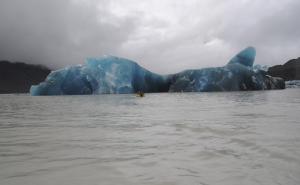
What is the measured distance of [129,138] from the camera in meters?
6.05

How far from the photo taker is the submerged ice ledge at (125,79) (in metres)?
47.3

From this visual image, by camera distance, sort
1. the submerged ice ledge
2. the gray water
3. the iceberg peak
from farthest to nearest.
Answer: the iceberg peak
the submerged ice ledge
the gray water

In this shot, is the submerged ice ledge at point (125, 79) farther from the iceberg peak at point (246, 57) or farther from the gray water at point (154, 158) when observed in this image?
the gray water at point (154, 158)

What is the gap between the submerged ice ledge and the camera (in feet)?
155

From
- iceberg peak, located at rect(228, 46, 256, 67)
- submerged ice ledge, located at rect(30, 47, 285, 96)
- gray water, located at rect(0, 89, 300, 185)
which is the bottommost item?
gray water, located at rect(0, 89, 300, 185)

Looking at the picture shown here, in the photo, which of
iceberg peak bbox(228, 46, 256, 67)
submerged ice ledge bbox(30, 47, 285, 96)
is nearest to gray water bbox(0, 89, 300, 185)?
submerged ice ledge bbox(30, 47, 285, 96)

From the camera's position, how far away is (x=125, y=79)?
48219 mm

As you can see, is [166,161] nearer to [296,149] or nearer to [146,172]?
[146,172]

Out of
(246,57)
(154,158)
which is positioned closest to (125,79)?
(246,57)

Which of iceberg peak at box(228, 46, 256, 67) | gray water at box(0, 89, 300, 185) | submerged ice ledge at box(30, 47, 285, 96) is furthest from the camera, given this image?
iceberg peak at box(228, 46, 256, 67)

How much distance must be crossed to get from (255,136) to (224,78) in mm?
43511

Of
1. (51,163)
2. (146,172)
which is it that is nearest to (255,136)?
(146,172)

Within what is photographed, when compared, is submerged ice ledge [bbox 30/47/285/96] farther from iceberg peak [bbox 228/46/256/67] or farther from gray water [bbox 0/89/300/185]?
gray water [bbox 0/89/300/185]

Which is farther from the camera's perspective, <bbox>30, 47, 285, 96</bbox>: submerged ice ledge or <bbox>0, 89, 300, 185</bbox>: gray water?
<bbox>30, 47, 285, 96</bbox>: submerged ice ledge
